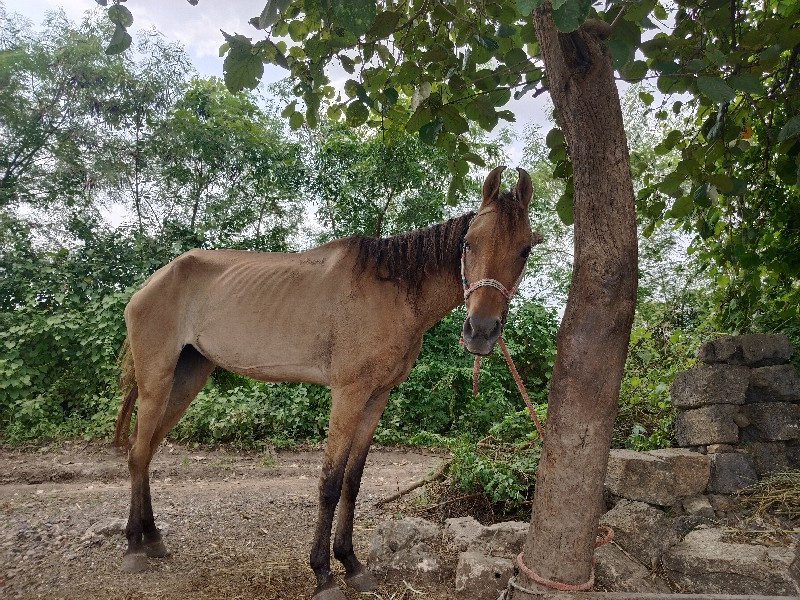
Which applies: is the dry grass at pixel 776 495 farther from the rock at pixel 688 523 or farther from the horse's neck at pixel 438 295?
the horse's neck at pixel 438 295

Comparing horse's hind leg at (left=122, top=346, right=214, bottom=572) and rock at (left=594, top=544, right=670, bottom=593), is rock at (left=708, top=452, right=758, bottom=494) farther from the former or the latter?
horse's hind leg at (left=122, top=346, right=214, bottom=572)

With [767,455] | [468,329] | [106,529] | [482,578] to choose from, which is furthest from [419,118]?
[106,529]

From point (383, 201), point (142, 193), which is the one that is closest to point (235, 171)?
point (142, 193)

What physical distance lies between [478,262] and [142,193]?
32.5 ft

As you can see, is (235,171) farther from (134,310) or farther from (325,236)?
(134,310)

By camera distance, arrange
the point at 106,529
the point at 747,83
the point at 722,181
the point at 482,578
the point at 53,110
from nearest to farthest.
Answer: the point at 747,83 < the point at 482,578 < the point at 722,181 < the point at 106,529 < the point at 53,110

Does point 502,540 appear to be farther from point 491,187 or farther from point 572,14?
point 572,14

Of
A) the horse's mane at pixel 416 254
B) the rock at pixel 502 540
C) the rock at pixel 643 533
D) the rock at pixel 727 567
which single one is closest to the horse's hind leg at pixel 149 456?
the horse's mane at pixel 416 254

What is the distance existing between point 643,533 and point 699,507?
23.7 inches

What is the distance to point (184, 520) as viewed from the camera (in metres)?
4.57

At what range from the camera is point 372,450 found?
805cm

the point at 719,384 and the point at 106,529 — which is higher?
the point at 719,384

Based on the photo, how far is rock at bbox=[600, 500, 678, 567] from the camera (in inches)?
122

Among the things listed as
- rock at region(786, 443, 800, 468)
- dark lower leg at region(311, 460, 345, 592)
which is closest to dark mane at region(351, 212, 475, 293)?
dark lower leg at region(311, 460, 345, 592)
